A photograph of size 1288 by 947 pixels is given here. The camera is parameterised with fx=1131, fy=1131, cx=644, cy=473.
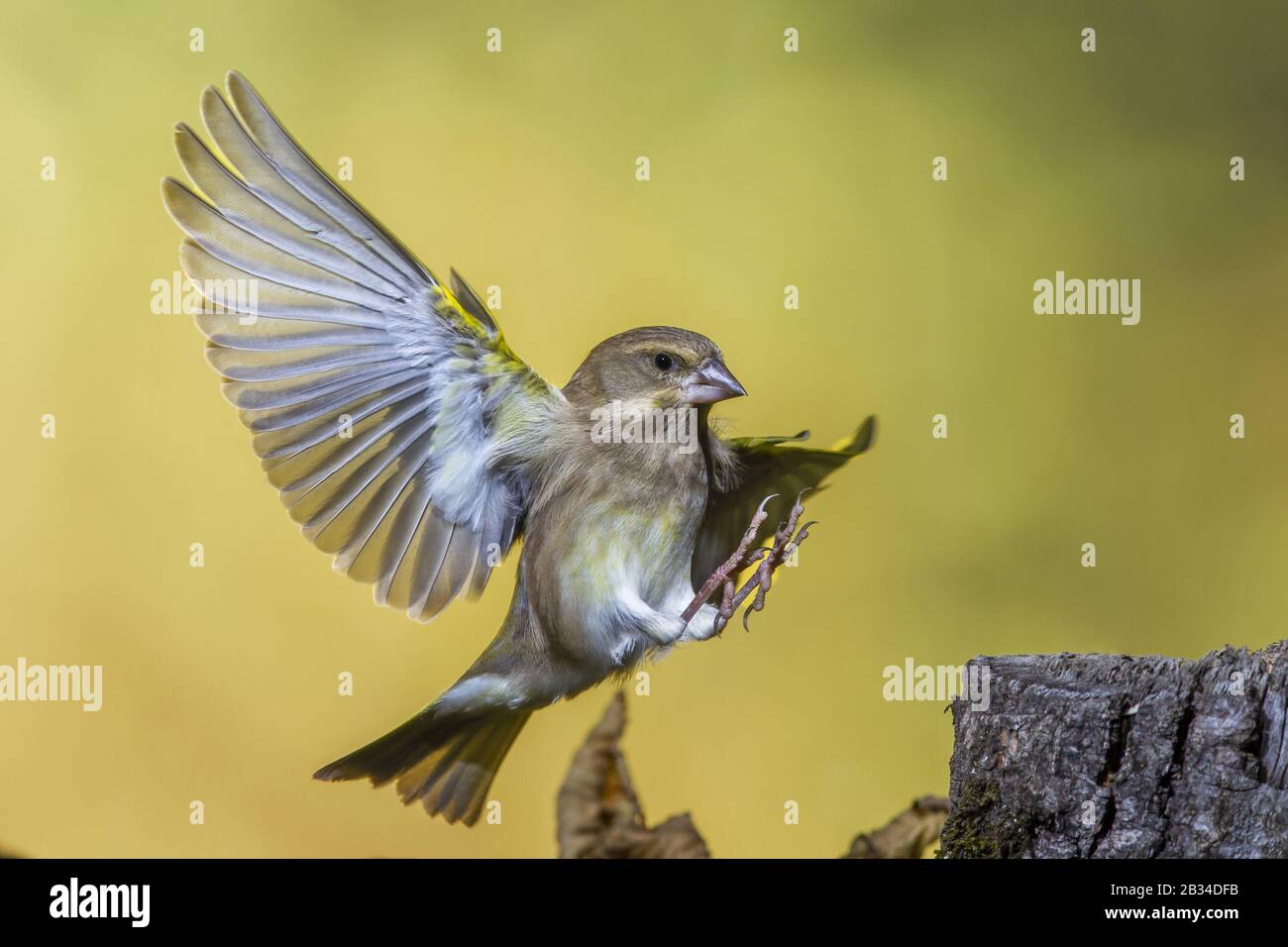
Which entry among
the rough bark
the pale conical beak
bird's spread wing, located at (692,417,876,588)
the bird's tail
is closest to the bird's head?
the pale conical beak

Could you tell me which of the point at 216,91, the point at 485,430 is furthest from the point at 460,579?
the point at 216,91

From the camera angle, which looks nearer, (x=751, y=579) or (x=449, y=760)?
(x=751, y=579)

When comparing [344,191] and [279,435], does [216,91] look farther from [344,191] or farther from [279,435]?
[279,435]

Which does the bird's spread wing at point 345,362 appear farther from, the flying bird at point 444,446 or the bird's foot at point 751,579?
the bird's foot at point 751,579

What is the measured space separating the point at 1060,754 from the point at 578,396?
0.81 meters

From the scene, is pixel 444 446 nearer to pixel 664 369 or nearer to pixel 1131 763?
pixel 664 369

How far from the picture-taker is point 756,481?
5.61ft

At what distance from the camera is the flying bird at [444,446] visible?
140cm

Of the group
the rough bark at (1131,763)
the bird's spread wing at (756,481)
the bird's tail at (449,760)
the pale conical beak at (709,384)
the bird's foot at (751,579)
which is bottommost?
the bird's tail at (449,760)

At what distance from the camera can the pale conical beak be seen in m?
1.49

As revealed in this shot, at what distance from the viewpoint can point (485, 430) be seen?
4.97 feet

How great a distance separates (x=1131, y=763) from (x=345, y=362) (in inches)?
39.8

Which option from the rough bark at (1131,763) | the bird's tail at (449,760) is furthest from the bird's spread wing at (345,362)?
the rough bark at (1131,763)

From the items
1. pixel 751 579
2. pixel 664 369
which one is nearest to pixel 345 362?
pixel 664 369
